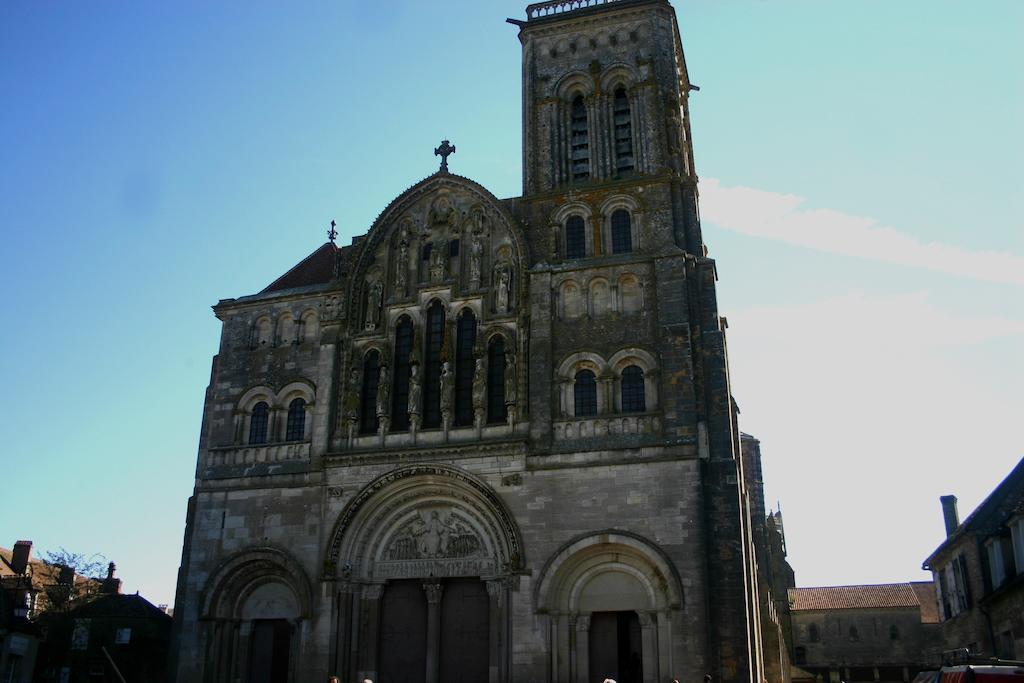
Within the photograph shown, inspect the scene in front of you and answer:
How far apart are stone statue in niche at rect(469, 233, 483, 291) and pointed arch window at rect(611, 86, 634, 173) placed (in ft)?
16.5

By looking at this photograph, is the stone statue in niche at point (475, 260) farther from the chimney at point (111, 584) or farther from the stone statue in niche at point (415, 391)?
the chimney at point (111, 584)

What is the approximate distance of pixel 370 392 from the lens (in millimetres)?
27578

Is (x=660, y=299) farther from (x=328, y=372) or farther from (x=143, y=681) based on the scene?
(x=143, y=681)

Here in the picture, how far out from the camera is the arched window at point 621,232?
1081 inches

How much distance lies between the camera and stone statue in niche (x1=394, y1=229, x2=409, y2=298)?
93.4 feet

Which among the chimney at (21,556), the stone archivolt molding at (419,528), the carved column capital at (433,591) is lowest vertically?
the carved column capital at (433,591)

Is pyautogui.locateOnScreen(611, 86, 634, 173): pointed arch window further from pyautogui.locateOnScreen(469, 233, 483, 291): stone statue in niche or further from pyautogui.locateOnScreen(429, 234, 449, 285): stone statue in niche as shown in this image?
pyautogui.locateOnScreen(429, 234, 449, 285): stone statue in niche

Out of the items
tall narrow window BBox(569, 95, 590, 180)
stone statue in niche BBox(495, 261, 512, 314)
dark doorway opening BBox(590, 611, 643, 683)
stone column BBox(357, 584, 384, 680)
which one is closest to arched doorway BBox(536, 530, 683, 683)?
dark doorway opening BBox(590, 611, 643, 683)

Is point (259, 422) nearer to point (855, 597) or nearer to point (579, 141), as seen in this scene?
point (579, 141)

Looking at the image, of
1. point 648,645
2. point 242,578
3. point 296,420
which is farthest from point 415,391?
point 648,645

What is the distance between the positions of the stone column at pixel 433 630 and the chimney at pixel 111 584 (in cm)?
2065

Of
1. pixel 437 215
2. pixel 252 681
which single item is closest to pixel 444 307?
pixel 437 215

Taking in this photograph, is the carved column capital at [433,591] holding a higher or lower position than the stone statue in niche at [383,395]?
lower

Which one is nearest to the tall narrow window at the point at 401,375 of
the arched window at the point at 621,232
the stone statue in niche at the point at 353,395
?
the stone statue in niche at the point at 353,395
